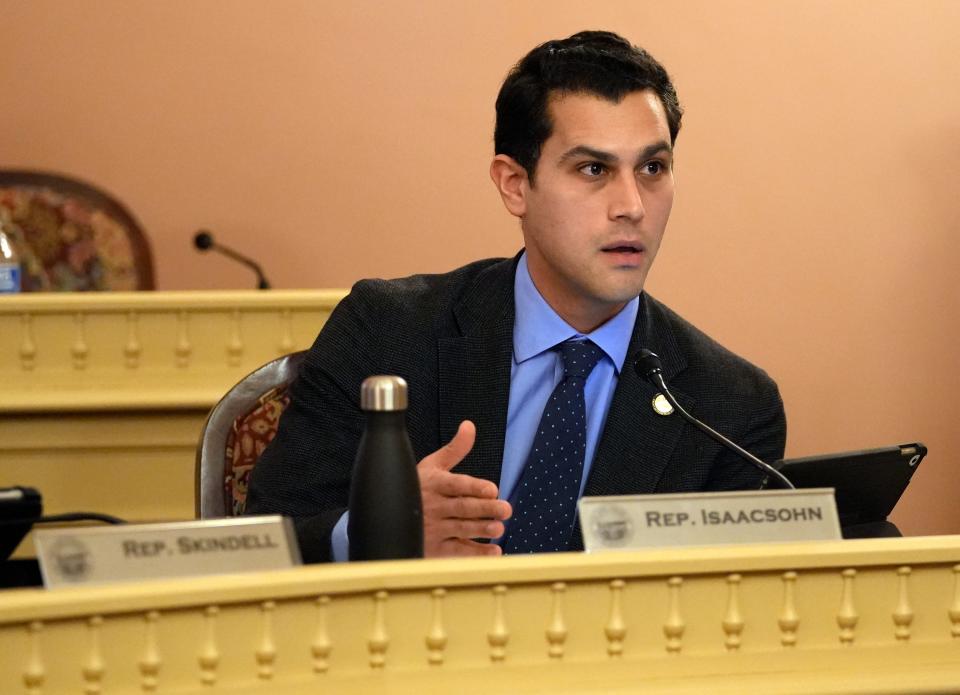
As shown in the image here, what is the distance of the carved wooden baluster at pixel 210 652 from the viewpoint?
110 cm

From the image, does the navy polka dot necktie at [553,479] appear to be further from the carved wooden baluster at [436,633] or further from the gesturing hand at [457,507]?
the carved wooden baluster at [436,633]

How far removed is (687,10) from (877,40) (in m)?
0.54

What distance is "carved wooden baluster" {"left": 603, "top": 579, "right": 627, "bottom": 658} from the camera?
120 centimetres

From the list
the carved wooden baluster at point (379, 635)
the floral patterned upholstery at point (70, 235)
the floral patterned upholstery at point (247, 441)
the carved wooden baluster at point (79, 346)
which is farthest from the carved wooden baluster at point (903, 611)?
the floral patterned upholstery at point (70, 235)

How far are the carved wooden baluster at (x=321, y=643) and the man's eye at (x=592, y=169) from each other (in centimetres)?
97

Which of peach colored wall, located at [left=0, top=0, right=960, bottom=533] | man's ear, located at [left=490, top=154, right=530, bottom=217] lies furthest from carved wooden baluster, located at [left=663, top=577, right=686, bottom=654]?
peach colored wall, located at [left=0, top=0, right=960, bottom=533]

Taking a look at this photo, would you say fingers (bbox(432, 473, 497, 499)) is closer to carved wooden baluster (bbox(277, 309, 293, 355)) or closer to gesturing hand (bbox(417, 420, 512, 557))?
gesturing hand (bbox(417, 420, 512, 557))

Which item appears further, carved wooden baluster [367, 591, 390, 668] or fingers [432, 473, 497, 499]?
fingers [432, 473, 497, 499]

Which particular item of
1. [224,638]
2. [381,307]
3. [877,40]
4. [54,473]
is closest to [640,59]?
[381,307]

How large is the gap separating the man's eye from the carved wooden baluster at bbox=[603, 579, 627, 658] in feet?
2.84

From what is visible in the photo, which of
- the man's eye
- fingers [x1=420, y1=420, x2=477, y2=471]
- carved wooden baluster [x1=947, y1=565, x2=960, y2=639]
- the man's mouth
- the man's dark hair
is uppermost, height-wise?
the man's dark hair

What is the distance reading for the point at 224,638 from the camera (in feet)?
3.64

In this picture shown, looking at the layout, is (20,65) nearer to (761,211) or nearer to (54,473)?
(54,473)

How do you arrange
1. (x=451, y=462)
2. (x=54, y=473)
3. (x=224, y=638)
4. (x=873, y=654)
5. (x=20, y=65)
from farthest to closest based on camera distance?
1. (x=20, y=65)
2. (x=54, y=473)
3. (x=451, y=462)
4. (x=873, y=654)
5. (x=224, y=638)
